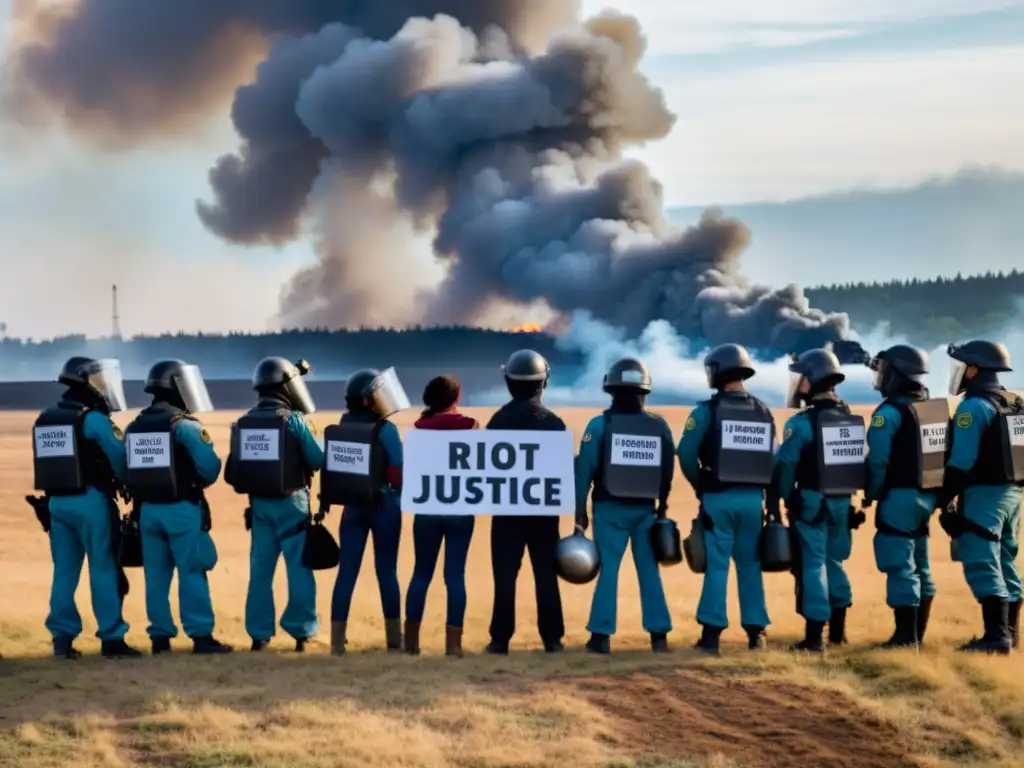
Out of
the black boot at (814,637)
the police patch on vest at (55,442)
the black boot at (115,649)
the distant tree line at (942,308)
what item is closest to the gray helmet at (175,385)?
the police patch on vest at (55,442)

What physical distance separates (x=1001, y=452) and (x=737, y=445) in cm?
204

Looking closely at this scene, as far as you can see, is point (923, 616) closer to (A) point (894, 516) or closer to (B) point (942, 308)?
(A) point (894, 516)

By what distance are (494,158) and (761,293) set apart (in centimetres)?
2397

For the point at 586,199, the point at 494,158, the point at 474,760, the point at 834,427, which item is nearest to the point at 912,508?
the point at 834,427

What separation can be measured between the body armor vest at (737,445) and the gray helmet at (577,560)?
1.05 m

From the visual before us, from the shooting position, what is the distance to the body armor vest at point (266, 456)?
A: 36.0ft

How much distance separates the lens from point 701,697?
936cm

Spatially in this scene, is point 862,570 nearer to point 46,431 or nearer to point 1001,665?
point 1001,665

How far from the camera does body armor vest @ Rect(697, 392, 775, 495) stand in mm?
10805

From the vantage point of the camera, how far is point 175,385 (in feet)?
36.3

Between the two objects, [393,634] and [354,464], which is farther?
Result: [393,634]

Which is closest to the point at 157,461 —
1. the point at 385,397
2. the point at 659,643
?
the point at 385,397

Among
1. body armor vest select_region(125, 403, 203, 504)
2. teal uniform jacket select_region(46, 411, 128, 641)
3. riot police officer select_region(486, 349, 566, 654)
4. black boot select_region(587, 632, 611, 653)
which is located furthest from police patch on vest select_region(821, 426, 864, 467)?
teal uniform jacket select_region(46, 411, 128, 641)

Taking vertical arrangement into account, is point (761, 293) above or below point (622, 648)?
above
